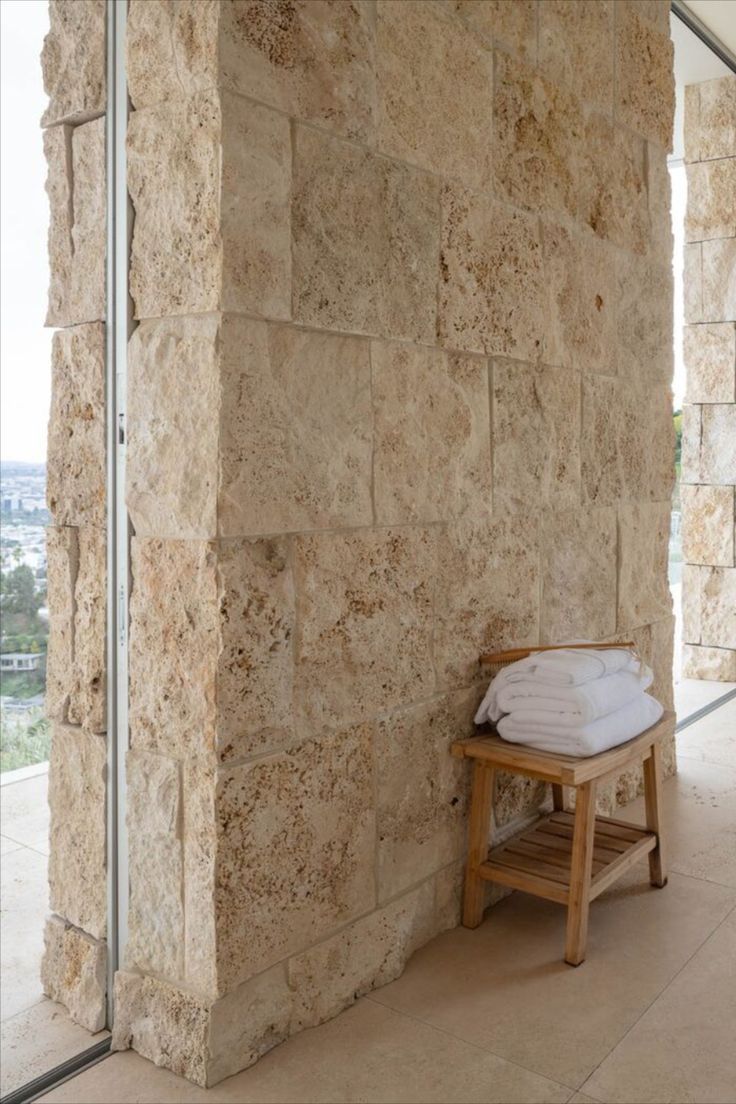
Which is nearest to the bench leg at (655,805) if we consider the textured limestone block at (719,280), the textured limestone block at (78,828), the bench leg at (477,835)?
the bench leg at (477,835)

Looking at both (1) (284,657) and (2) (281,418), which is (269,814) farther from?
(2) (281,418)

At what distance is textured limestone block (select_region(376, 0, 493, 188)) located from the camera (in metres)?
1.86

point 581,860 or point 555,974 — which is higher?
point 581,860

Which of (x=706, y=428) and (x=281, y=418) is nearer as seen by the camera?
(x=281, y=418)

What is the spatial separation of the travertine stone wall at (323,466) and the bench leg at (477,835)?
0.04 m

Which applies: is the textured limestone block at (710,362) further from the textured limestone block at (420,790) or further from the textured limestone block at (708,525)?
the textured limestone block at (420,790)

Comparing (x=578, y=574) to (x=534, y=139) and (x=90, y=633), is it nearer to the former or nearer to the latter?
(x=534, y=139)

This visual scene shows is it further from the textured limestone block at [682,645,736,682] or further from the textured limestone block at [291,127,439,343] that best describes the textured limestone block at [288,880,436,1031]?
the textured limestone block at [682,645,736,682]

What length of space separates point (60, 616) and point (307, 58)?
109 cm

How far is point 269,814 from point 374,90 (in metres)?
1.34

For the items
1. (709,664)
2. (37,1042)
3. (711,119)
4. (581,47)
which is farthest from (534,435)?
(711,119)

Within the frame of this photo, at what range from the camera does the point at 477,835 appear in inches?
82.5

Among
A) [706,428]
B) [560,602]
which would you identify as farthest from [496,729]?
[706,428]

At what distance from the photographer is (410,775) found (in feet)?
6.49
